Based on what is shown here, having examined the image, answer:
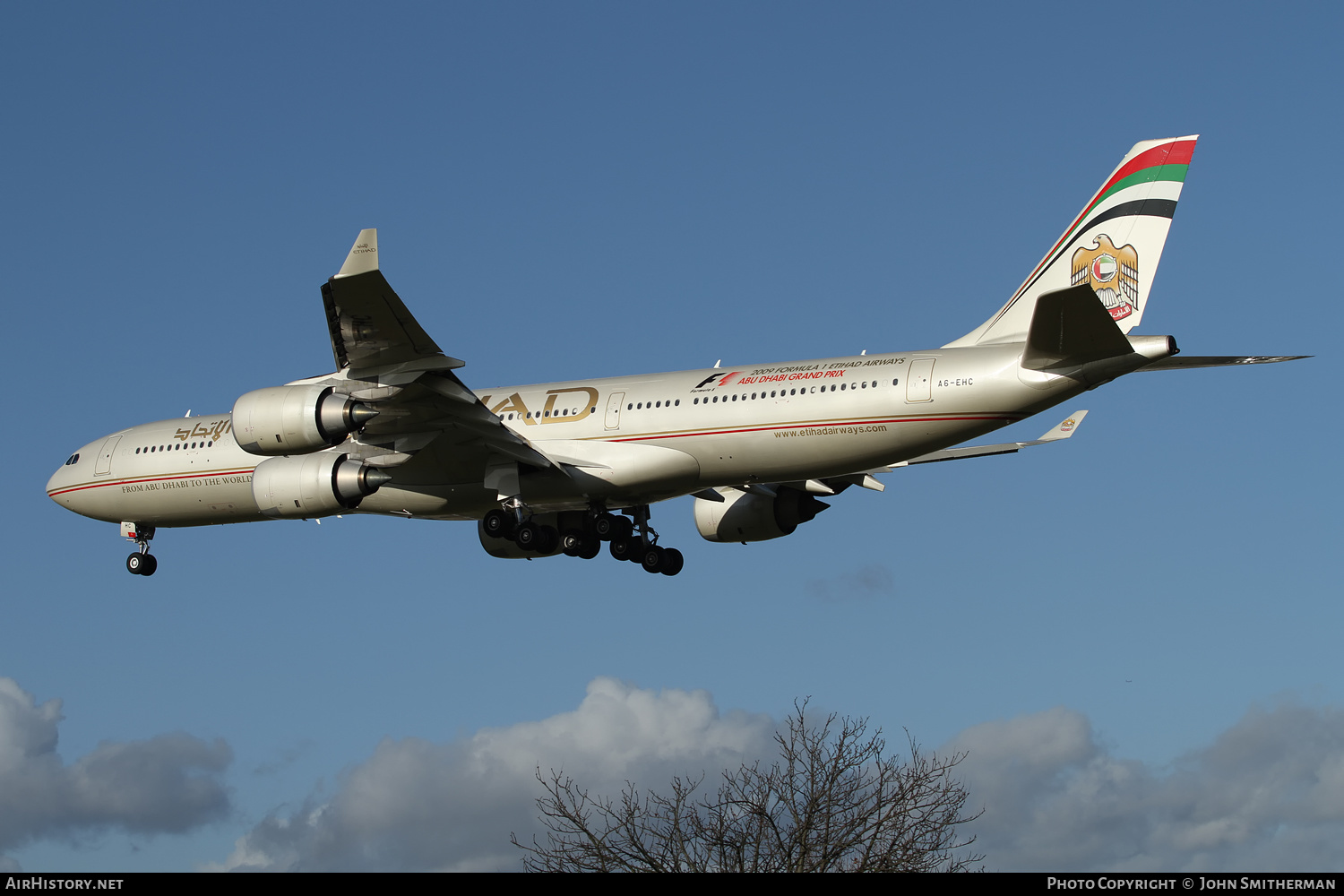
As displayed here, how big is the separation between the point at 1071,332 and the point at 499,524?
37.9 ft

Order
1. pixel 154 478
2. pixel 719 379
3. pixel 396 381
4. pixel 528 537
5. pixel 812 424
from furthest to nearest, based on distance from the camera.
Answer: pixel 154 478, pixel 528 537, pixel 719 379, pixel 812 424, pixel 396 381

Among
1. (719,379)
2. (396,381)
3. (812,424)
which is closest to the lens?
(396,381)

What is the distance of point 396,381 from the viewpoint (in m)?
25.2

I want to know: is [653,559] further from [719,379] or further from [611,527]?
[719,379]

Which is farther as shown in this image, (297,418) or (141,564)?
(141,564)

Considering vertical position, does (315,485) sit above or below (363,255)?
below

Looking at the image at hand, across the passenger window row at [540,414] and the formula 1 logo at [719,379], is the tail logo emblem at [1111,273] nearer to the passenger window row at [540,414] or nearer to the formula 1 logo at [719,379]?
the formula 1 logo at [719,379]

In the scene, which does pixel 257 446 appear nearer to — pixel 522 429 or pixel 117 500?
pixel 522 429

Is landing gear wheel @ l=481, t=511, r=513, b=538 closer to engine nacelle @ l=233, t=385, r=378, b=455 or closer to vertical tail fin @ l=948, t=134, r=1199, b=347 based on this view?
engine nacelle @ l=233, t=385, r=378, b=455

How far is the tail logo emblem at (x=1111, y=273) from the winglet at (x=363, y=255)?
40.2 ft

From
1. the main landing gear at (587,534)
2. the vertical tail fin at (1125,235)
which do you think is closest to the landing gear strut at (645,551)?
the main landing gear at (587,534)

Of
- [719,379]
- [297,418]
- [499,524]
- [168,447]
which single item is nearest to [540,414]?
[499,524]
